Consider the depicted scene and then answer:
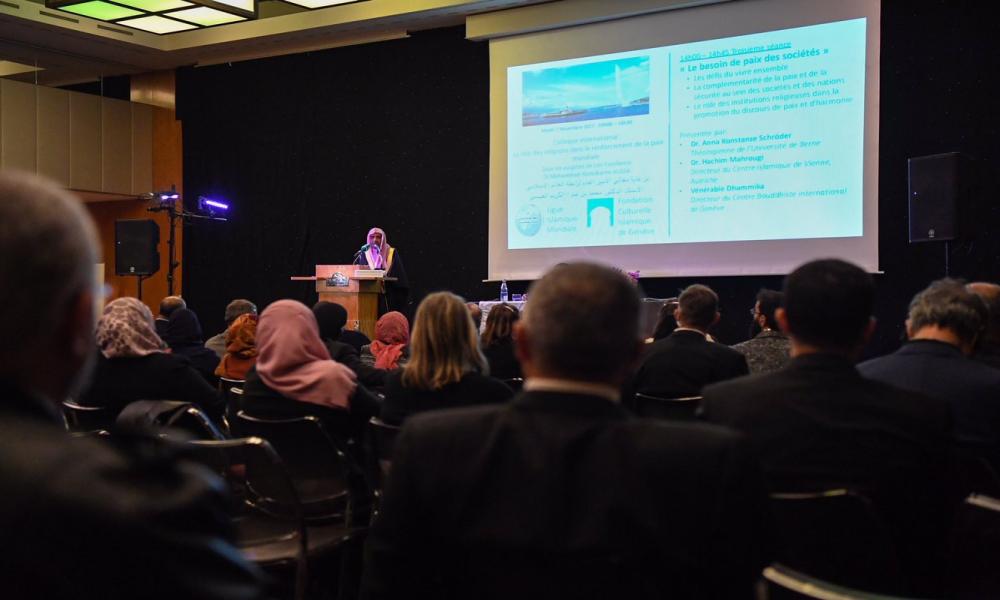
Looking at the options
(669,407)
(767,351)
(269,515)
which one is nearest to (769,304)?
(767,351)

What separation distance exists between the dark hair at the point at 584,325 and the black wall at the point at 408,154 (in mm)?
6542

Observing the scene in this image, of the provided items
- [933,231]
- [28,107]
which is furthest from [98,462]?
[28,107]

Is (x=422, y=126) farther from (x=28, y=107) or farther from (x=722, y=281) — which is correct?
(x=28, y=107)

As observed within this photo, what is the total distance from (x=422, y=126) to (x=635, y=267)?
2.94 metres

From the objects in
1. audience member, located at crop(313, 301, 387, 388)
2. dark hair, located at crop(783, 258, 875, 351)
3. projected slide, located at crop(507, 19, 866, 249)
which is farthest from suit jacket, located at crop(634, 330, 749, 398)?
projected slide, located at crop(507, 19, 866, 249)

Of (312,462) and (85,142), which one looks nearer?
(312,462)

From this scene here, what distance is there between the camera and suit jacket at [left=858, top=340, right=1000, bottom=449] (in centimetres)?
227

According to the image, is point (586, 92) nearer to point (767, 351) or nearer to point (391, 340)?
point (391, 340)

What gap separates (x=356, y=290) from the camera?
332 inches

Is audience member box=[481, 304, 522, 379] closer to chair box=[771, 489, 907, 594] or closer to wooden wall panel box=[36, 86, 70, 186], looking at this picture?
chair box=[771, 489, 907, 594]

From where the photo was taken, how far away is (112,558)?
0.69m

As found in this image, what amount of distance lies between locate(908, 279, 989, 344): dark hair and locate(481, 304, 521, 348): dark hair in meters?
1.86

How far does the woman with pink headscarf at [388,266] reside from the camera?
8.91 meters

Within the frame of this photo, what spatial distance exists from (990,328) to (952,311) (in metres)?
0.62
